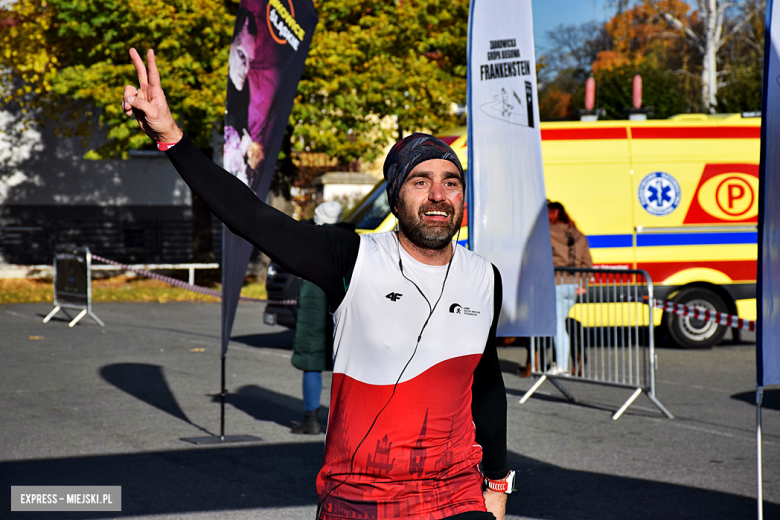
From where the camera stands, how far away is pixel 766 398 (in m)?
9.06

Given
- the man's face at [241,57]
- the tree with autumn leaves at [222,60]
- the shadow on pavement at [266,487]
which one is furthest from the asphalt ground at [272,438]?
the tree with autumn leaves at [222,60]

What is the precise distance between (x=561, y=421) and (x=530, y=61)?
3317mm

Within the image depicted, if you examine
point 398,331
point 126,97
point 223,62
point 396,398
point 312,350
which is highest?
point 223,62

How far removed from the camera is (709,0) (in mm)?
30516

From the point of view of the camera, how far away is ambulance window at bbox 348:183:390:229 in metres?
11.5

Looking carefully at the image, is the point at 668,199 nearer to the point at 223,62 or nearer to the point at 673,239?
the point at 673,239

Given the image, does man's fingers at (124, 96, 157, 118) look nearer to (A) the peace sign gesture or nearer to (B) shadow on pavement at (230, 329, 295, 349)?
(A) the peace sign gesture

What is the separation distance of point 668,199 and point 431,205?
33.3 feet

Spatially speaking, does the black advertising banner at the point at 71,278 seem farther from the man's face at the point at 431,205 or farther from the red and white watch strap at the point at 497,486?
the man's face at the point at 431,205

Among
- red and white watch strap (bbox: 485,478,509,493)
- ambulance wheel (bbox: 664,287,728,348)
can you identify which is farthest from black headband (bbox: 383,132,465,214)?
ambulance wheel (bbox: 664,287,728,348)

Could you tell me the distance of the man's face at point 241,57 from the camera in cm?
634

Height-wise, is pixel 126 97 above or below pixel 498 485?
above

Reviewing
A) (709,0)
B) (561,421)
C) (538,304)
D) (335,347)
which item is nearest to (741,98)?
(709,0)

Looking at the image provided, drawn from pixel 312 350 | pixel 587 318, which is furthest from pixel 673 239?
pixel 312 350
